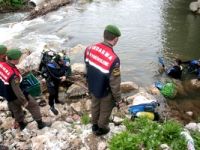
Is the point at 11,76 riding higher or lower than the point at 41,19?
higher

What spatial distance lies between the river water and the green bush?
4110 mm

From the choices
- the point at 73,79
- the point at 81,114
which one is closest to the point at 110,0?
the point at 73,79

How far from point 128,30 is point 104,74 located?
38.5ft

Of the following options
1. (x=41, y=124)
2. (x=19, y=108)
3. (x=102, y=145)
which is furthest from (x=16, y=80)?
(x=102, y=145)

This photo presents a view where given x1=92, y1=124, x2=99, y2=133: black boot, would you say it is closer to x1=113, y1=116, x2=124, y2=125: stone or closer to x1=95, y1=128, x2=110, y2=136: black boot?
x1=95, y1=128, x2=110, y2=136: black boot

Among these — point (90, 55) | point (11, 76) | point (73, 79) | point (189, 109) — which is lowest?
point (189, 109)

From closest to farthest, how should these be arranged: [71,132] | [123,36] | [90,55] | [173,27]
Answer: [90,55] < [71,132] < [123,36] < [173,27]

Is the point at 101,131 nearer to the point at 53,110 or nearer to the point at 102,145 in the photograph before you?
the point at 102,145

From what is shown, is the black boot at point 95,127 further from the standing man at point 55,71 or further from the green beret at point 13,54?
the green beret at point 13,54

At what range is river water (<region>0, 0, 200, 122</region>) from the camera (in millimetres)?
13844

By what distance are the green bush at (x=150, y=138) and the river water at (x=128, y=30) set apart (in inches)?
162

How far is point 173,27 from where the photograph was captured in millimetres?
17547

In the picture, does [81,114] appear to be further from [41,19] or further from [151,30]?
[41,19]

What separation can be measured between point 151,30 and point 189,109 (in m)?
8.05
